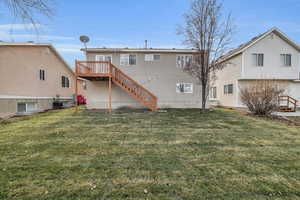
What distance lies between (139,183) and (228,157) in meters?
2.53

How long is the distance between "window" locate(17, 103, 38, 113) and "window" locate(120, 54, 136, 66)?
328 inches

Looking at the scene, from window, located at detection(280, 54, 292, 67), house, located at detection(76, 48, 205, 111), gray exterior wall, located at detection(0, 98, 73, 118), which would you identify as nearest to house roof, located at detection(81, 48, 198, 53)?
house, located at detection(76, 48, 205, 111)

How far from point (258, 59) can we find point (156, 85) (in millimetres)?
10226

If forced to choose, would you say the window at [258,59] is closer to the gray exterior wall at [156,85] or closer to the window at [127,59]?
the gray exterior wall at [156,85]

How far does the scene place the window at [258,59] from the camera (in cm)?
1466

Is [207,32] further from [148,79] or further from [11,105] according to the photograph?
[11,105]

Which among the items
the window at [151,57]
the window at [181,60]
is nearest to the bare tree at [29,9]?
the window at [151,57]

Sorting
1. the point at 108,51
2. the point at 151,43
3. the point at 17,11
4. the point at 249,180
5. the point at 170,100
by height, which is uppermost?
the point at 151,43

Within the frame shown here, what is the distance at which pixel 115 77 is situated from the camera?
11914mm

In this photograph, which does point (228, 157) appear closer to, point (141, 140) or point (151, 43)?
point (141, 140)

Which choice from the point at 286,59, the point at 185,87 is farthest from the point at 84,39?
the point at 286,59

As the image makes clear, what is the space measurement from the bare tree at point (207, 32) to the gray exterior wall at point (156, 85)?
2.44 m

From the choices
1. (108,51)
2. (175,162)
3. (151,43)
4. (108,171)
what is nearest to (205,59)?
(151,43)

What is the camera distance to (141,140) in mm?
5387
